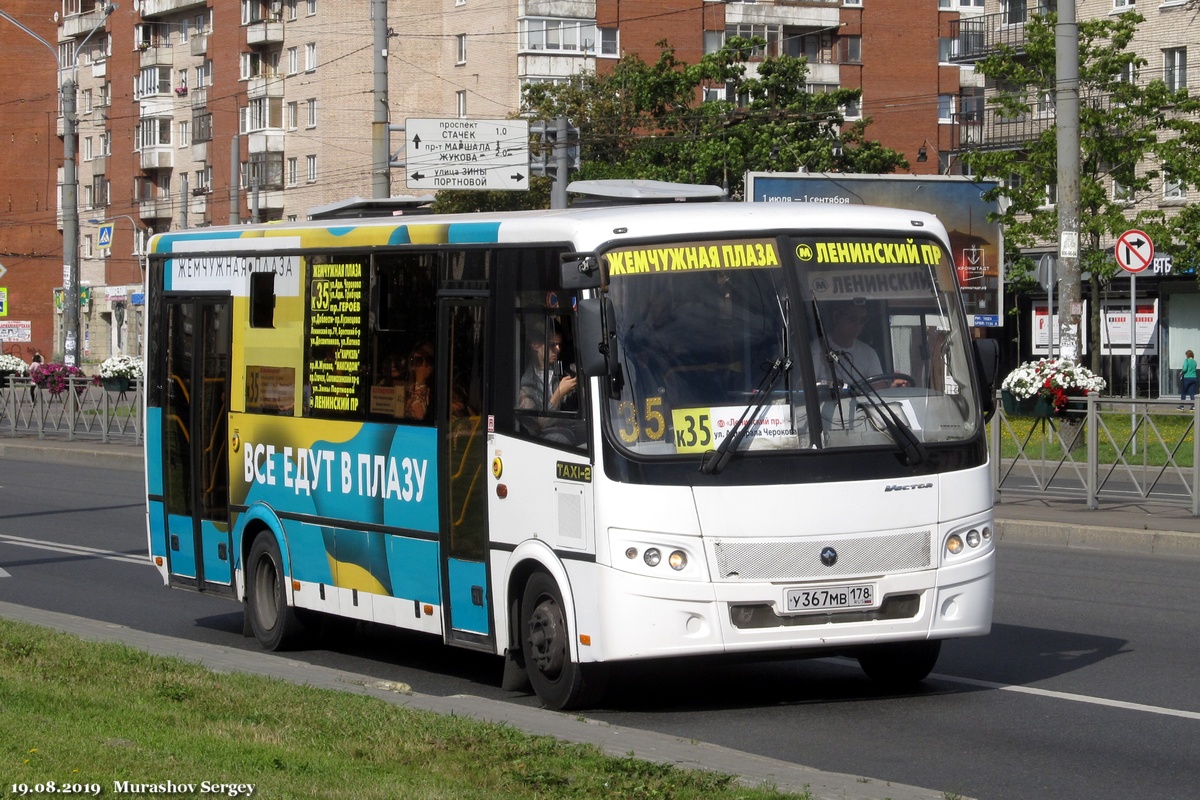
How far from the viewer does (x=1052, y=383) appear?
19641 mm

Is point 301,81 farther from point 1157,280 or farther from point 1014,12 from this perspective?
point 1157,280

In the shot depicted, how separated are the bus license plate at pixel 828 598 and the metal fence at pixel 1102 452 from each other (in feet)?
31.4

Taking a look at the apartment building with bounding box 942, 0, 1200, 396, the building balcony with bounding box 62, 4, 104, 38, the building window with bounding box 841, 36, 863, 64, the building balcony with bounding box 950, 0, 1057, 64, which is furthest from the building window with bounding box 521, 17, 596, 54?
the building balcony with bounding box 62, 4, 104, 38

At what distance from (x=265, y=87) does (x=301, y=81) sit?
99.6 inches

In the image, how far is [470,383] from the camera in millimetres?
9766

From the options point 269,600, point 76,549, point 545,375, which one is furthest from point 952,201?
point 545,375

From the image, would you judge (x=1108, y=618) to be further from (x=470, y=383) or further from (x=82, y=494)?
(x=82, y=494)

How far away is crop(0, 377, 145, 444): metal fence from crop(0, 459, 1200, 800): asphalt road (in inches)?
712

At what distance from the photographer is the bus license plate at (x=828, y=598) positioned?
871cm

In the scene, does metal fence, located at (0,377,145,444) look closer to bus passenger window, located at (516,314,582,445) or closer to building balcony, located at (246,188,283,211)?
bus passenger window, located at (516,314,582,445)

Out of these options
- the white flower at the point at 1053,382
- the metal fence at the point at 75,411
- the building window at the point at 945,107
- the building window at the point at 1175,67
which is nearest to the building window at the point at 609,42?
the building window at the point at 945,107

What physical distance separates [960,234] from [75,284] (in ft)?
63.5

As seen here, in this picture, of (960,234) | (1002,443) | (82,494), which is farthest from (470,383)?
(960,234)

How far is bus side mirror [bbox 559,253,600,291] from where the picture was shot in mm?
8820
